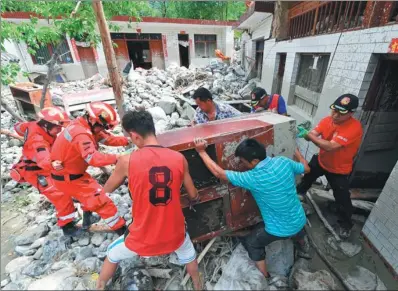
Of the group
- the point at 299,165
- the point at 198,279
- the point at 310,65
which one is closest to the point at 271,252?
the point at 198,279

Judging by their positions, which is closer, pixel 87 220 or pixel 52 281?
pixel 52 281

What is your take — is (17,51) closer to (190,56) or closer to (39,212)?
(190,56)

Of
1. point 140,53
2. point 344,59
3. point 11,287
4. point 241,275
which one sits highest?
point 140,53

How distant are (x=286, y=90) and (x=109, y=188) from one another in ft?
18.3

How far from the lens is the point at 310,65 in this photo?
15.8ft

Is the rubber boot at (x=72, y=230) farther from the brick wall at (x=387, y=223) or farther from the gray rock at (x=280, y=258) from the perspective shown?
the brick wall at (x=387, y=223)

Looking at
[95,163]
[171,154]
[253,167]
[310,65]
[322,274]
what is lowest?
[322,274]

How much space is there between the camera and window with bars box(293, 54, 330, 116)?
4266mm

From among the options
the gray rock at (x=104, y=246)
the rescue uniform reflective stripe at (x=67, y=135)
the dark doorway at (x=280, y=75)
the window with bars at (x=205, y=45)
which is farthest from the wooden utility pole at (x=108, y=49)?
the window with bars at (x=205, y=45)

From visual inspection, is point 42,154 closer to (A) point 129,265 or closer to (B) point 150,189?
(A) point 129,265

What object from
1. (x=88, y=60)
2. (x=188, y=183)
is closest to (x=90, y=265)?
(x=188, y=183)

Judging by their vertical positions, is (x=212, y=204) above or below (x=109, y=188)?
below

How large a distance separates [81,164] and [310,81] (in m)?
4.98

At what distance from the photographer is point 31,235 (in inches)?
118
